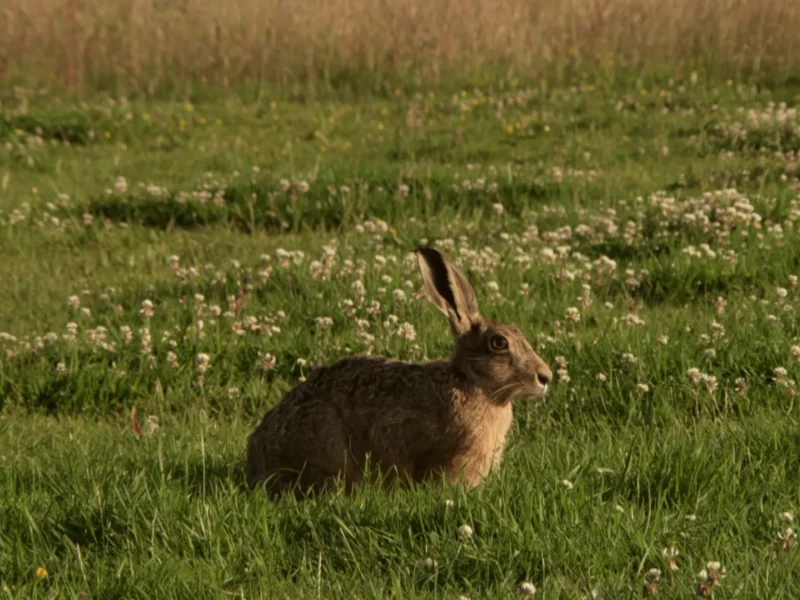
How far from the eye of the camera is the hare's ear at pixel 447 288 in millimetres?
5652

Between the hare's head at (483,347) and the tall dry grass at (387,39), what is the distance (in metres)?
12.4

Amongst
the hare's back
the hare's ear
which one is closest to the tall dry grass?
the hare's ear

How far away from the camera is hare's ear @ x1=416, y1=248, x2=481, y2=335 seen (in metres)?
5.65

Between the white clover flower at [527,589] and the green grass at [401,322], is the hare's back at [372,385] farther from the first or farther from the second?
the white clover flower at [527,589]

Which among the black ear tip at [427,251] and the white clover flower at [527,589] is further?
the black ear tip at [427,251]

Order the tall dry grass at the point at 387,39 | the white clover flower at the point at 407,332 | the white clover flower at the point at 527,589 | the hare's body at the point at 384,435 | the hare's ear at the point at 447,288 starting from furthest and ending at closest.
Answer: the tall dry grass at the point at 387,39
the white clover flower at the point at 407,332
the hare's ear at the point at 447,288
the hare's body at the point at 384,435
the white clover flower at the point at 527,589

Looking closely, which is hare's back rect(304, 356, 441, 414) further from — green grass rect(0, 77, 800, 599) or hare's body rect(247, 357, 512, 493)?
green grass rect(0, 77, 800, 599)

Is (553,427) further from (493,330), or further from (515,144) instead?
(515,144)

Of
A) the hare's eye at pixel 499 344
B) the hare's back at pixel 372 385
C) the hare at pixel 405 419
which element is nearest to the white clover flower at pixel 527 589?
the hare at pixel 405 419

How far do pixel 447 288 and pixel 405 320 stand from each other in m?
2.38

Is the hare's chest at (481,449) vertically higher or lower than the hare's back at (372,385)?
lower

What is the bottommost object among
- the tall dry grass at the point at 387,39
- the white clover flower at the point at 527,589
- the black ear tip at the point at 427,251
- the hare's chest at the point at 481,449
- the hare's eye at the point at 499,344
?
the tall dry grass at the point at 387,39

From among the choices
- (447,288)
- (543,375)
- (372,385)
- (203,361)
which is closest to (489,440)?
(543,375)

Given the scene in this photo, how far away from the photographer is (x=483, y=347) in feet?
18.5
